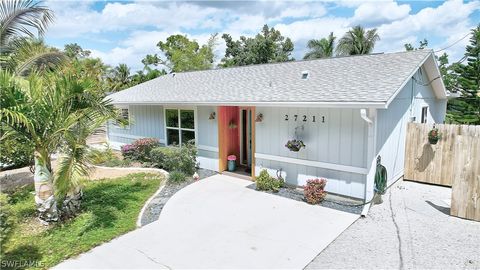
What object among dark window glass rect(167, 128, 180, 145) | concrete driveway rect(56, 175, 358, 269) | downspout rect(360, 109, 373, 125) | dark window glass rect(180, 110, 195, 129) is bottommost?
concrete driveway rect(56, 175, 358, 269)

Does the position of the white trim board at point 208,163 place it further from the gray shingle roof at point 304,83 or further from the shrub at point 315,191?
the shrub at point 315,191

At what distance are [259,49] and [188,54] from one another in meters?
8.54

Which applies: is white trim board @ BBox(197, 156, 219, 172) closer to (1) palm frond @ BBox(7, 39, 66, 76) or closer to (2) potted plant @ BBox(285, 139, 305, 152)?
(2) potted plant @ BBox(285, 139, 305, 152)

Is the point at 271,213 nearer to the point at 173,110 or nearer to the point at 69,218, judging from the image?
the point at 69,218

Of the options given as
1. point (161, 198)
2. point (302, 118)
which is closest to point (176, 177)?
point (161, 198)

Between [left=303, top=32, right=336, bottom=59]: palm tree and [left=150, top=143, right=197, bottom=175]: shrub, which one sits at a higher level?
[left=303, top=32, right=336, bottom=59]: palm tree

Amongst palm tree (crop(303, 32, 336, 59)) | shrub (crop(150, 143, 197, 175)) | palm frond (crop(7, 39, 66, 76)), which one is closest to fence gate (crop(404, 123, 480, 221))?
shrub (crop(150, 143, 197, 175))

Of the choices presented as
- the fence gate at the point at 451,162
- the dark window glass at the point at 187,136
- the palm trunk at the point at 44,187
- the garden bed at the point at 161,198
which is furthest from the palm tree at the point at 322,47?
the palm trunk at the point at 44,187

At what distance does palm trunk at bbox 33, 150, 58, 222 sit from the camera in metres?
5.82

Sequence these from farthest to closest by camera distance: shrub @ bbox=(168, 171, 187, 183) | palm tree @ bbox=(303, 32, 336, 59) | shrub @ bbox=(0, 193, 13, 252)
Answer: palm tree @ bbox=(303, 32, 336, 59)
shrub @ bbox=(168, 171, 187, 183)
shrub @ bbox=(0, 193, 13, 252)

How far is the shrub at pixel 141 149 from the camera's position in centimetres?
1164

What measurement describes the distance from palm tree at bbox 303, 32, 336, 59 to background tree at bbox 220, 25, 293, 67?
4.02 m

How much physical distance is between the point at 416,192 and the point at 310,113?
3788 millimetres

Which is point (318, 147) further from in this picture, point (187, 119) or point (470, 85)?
point (470, 85)
